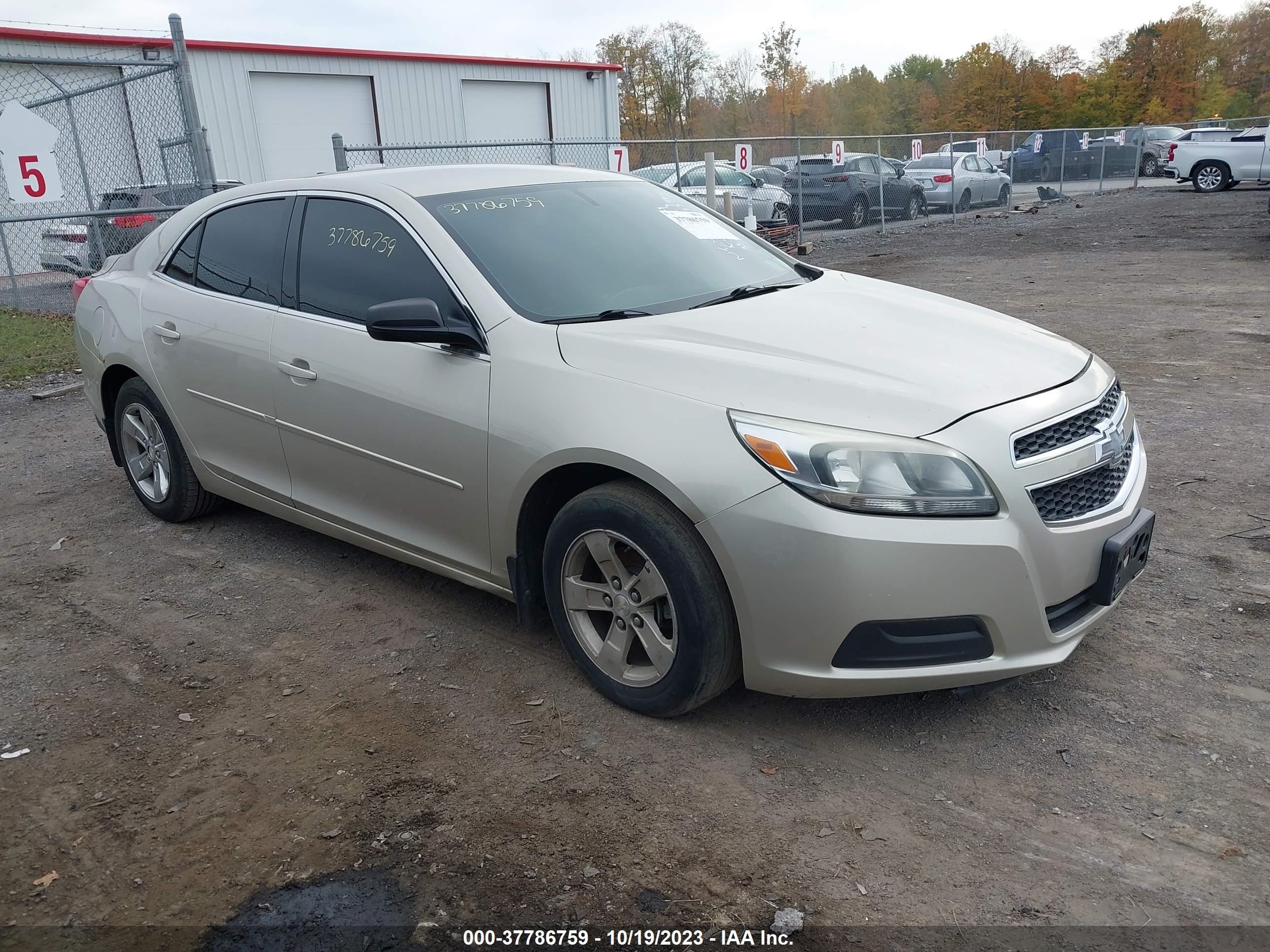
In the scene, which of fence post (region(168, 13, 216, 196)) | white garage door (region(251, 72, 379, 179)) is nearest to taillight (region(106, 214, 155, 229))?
fence post (region(168, 13, 216, 196))

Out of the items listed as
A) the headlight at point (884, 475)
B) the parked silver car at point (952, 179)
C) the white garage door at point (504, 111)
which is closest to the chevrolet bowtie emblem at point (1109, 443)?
the headlight at point (884, 475)

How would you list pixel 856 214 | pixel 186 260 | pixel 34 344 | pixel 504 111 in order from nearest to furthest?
pixel 186 260
pixel 34 344
pixel 856 214
pixel 504 111

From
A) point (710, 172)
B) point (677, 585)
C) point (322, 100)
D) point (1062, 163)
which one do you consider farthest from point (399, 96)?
point (677, 585)

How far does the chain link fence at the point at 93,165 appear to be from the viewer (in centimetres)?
1027

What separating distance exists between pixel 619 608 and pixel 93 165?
19.3 m

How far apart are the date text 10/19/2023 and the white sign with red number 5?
10.7m

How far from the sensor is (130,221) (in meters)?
13.8

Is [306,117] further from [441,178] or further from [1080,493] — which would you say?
[1080,493]

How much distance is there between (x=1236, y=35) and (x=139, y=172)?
62142mm

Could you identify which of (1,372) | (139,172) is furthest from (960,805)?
(139,172)

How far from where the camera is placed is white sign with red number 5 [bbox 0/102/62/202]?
10312 millimetres

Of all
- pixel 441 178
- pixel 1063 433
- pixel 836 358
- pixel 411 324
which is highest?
pixel 441 178

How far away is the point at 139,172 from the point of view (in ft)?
64.5

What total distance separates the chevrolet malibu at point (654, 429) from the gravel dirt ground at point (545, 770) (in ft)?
0.92
